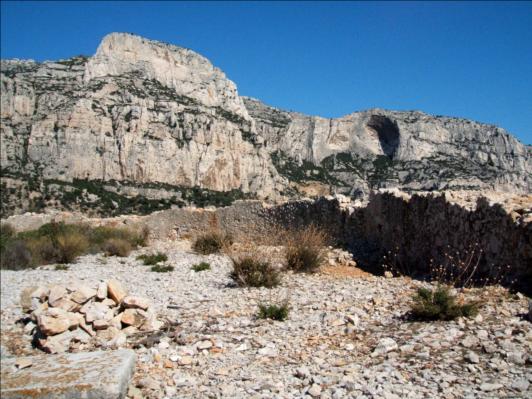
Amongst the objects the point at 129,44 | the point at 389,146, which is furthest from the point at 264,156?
the point at 129,44

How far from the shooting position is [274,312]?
534cm

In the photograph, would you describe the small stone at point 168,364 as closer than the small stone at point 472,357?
No

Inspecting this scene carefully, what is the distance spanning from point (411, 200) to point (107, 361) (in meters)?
7.02

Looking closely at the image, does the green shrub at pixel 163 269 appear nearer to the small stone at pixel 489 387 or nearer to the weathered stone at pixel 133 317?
the weathered stone at pixel 133 317

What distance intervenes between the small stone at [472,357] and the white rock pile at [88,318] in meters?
3.36

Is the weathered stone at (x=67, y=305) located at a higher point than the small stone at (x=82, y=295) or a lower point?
lower

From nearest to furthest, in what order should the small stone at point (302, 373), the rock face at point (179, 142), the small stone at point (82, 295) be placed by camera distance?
the small stone at point (302, 373)
the small stone at point (82, 295)
the rock face at point (179, 142)

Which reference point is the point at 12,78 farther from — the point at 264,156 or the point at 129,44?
the point at 264,156

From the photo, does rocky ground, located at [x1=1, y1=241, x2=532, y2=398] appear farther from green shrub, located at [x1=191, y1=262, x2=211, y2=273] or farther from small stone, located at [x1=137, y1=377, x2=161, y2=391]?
green shrub, located at [x1=191, y1=262, x2=211, y2=273]

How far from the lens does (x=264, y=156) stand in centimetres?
8181

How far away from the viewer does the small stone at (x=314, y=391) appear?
134 inches

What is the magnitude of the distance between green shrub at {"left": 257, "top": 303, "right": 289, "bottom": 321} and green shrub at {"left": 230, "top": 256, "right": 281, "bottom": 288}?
5.39 feet

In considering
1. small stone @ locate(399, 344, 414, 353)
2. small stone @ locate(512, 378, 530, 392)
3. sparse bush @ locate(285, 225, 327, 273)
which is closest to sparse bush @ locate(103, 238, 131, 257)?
sparse bush @ locate(285, 225, 327, 273)

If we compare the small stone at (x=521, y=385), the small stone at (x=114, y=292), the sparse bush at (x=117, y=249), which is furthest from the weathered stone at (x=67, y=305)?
the sparse bush at (x=117, y=249)
